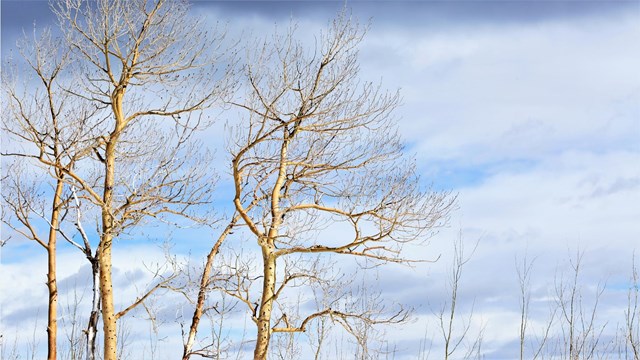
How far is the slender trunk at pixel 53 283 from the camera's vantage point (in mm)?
14562

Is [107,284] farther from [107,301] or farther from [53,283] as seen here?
[53,283]

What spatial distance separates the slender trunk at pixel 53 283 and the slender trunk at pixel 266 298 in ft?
12.7

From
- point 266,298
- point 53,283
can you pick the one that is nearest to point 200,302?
point 266,298

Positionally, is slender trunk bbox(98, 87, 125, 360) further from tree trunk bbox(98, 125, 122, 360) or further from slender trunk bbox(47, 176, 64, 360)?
slender trunk bbox(47, 176, 64, 360)

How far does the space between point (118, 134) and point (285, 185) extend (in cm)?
287

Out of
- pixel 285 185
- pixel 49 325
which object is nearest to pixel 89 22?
pixel 285 185

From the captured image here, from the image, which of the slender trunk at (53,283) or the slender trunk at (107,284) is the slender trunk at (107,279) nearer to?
the slender trunk at (107,284)

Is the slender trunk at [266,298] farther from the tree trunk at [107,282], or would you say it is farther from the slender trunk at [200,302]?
the tree trunk at [107,282]

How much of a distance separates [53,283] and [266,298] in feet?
13.8

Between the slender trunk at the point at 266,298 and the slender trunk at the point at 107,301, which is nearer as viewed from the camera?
the slender trunk at the point at 107,301

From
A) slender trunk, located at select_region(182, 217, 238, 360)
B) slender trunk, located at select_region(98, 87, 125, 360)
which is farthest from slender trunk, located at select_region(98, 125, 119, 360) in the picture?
slender trunk, located at select_region(182, 217, 238, 360)

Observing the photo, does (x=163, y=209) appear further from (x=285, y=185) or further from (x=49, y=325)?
(x=49, y=325)

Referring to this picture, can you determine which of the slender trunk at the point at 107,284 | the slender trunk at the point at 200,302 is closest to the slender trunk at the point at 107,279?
the slender trunk at the point at 107,284

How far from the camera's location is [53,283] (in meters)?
15.0
